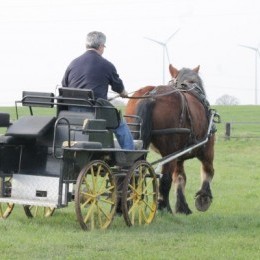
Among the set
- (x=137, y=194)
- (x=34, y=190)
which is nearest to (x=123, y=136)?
(x=137, y=194)

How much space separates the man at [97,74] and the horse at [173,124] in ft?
4.04

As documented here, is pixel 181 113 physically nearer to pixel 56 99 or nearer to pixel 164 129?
pixel 164 129

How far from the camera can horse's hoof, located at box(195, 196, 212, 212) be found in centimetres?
1192

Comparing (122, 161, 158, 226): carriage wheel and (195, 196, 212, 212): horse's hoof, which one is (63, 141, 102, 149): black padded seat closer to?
(122, 161, 158, 226): carriage wheel

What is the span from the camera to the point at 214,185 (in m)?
15.8

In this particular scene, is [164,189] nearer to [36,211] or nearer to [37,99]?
[36,211]

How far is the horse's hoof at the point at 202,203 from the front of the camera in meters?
11.9

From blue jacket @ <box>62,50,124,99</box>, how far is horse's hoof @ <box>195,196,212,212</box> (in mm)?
3015

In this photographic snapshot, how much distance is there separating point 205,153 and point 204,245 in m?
4.95

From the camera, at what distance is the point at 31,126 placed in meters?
9.10

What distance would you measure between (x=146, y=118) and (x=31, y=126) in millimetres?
2256

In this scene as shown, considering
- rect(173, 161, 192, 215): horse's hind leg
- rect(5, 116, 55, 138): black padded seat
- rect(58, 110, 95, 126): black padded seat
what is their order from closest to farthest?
1. rect(5, 116, 55, 138): black padded seat
2. rect(58, 110, 95, 126): black padded seat
3. rect(173, 161, 192, 215): horse's hind leg

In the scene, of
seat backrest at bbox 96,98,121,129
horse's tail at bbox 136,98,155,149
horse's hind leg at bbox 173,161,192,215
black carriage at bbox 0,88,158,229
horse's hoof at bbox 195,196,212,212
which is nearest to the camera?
black carriage at bbox 0,88,158,229

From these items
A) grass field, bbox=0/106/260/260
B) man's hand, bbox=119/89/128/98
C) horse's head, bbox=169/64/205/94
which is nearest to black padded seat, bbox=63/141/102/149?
grass field, bbox=0/106/260/260
